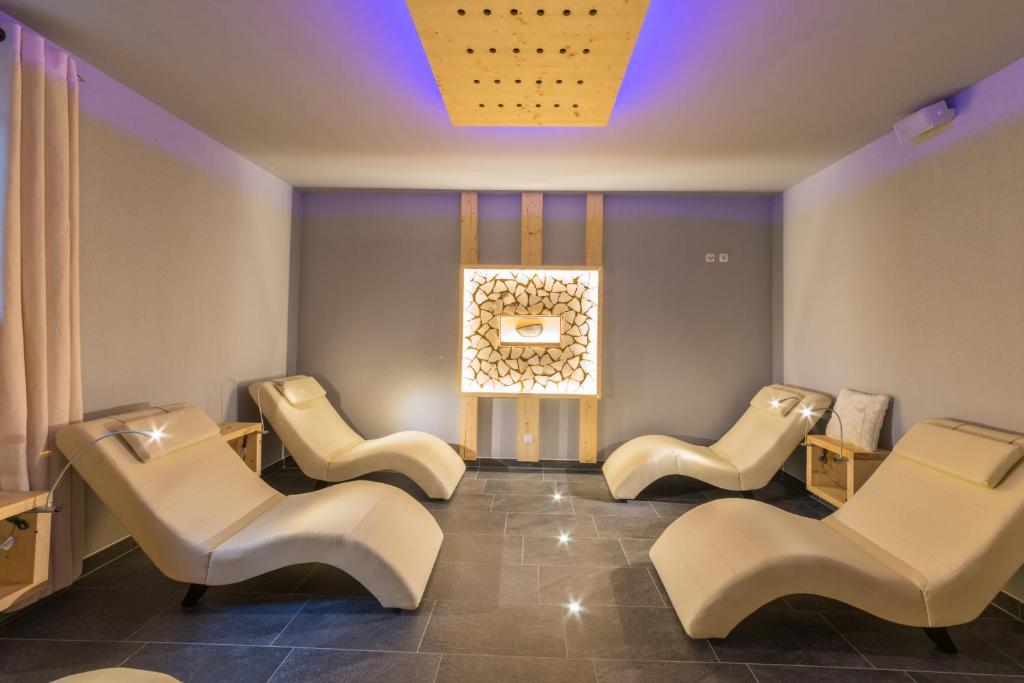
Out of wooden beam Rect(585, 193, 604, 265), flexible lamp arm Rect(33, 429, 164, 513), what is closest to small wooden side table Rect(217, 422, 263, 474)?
flexible lamp arm Rect(33, 429, 164, 513)

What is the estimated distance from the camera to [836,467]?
3475mm

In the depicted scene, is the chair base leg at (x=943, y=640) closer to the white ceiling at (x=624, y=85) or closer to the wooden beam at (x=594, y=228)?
the white ceiling at (x=624, y=85)

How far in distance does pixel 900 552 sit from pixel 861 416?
4.21 feet

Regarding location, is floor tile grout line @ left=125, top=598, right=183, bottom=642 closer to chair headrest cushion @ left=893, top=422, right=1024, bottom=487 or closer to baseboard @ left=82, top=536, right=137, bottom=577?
baseboard @ left=82, top=536, right=137, bottom=577

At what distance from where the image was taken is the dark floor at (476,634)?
6.17ft

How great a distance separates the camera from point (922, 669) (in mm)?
1927

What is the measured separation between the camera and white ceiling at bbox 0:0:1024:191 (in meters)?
2.11

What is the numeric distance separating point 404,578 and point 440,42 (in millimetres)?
2366

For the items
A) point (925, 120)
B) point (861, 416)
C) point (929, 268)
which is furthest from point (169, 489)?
point (925, 120)

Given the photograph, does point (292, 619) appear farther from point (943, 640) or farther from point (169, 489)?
point (943, 640)

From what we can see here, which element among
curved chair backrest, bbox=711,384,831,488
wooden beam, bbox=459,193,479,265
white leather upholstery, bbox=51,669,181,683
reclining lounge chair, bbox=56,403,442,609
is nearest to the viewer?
white leather upholstery, bbox=51,669,181,683

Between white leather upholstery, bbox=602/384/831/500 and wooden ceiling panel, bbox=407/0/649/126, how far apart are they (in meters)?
2.45

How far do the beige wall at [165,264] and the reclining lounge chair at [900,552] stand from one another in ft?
10.4

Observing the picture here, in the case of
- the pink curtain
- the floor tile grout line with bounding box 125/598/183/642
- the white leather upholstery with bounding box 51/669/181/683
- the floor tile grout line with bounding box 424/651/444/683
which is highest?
the pink curtain
